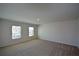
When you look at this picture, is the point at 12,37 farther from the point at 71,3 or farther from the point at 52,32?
the point at 71,3

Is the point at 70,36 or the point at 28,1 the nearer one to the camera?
the point at 28,1

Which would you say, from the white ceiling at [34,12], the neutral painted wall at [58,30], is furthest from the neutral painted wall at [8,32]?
the neutral painted wall at [58,30]

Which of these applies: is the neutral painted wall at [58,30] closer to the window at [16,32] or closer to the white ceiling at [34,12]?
the white ceiling at [34,12]

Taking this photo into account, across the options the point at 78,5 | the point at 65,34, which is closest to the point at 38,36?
the point at 65,34

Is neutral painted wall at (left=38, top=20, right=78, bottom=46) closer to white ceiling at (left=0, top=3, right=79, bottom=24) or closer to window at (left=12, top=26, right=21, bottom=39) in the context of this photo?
white ceiling at (left=0, top=3, right=79, bottom=24)

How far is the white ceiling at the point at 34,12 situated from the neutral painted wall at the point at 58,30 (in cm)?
14

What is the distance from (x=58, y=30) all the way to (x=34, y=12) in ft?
2.62

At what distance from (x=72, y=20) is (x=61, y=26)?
0.39m

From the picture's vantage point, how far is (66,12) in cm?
208

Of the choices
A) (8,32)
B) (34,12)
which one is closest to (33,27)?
(34,12)

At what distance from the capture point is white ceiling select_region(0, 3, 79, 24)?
1548mm

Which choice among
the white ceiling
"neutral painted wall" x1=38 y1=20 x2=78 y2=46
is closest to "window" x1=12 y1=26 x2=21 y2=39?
the white ceiling

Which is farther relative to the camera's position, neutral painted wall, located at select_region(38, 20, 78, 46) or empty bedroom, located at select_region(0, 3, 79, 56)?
neutral painted wall, located at select_region(38, 20, 78, 46)

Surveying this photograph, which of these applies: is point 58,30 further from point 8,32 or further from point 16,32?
point 8,32
